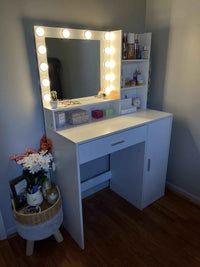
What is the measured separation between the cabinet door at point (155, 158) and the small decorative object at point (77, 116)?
1.87 feet

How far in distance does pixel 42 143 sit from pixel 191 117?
4.69 ft

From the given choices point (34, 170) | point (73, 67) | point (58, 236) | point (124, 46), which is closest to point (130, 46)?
point (124, 46)

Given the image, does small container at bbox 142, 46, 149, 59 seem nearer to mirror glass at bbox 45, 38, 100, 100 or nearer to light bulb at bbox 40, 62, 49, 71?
mirror glass at bbox 45, 38, 100, 100

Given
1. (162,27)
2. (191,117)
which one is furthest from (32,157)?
(162,27)

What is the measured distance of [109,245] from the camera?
1683 mm

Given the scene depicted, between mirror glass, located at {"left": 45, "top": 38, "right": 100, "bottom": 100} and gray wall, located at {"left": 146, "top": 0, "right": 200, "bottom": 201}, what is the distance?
0.71 metres

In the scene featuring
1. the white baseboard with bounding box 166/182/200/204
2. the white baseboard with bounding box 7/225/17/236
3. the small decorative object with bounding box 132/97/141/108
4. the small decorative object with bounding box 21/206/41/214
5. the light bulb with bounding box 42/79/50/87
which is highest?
the light bulb with bounding box 42/79/50/87

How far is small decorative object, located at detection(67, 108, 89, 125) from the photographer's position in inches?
65.8

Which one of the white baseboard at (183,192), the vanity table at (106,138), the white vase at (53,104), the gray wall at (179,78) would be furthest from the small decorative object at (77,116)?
the white baseboard at (183,192)

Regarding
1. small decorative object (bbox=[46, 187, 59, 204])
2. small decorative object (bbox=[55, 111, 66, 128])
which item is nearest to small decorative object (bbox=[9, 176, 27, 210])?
small decorative object (bbox=[46, 187, 59, 204])

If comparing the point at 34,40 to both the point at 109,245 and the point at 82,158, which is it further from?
the point at 109,245

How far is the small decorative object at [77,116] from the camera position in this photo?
5.48 feet

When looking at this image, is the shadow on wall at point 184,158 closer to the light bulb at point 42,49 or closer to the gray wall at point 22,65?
the gray wall at point 22,65

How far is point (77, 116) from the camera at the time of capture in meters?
1.68
